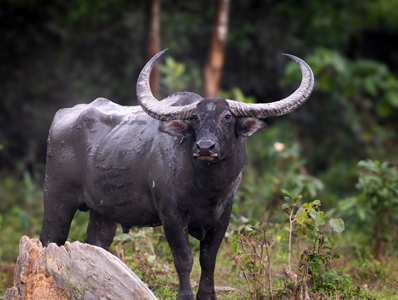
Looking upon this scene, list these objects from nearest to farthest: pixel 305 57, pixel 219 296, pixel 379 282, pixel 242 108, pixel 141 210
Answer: pixel 242 108
pixel 141 210
pixel 219 296
pixel 379 282
pixel 305 57

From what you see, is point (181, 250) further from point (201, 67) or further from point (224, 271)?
point (201, 67)

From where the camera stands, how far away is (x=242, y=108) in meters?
4.12

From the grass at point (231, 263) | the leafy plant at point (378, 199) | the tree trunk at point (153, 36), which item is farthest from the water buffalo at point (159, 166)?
the tree trunk at point (153, 36)

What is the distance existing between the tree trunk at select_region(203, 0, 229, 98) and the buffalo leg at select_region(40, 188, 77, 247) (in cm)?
588

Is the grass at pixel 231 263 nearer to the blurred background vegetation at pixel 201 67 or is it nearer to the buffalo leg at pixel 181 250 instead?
the buffalo leg at pixel 181 250

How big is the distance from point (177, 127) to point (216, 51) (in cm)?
681

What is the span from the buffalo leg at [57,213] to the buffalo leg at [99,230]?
0.31 m

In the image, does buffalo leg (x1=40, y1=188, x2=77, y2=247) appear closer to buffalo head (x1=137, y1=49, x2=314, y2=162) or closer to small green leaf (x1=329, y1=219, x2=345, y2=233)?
buffalo head (x1=137, y1=49, x2=314, y2=162)

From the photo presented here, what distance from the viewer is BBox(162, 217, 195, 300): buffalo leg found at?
4340 mm

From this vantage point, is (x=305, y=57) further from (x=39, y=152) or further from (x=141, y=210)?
(x=141, y=210)

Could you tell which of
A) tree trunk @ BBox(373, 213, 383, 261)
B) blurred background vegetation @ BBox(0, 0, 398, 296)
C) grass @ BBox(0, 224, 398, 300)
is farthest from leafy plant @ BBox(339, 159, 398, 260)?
blurred background vegetation @ BBox(0, 0, 398, 296)

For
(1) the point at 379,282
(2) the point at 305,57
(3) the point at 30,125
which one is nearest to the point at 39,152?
(3) the point at 30,125

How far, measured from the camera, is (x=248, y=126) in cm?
419

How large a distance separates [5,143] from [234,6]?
21.2 feet
